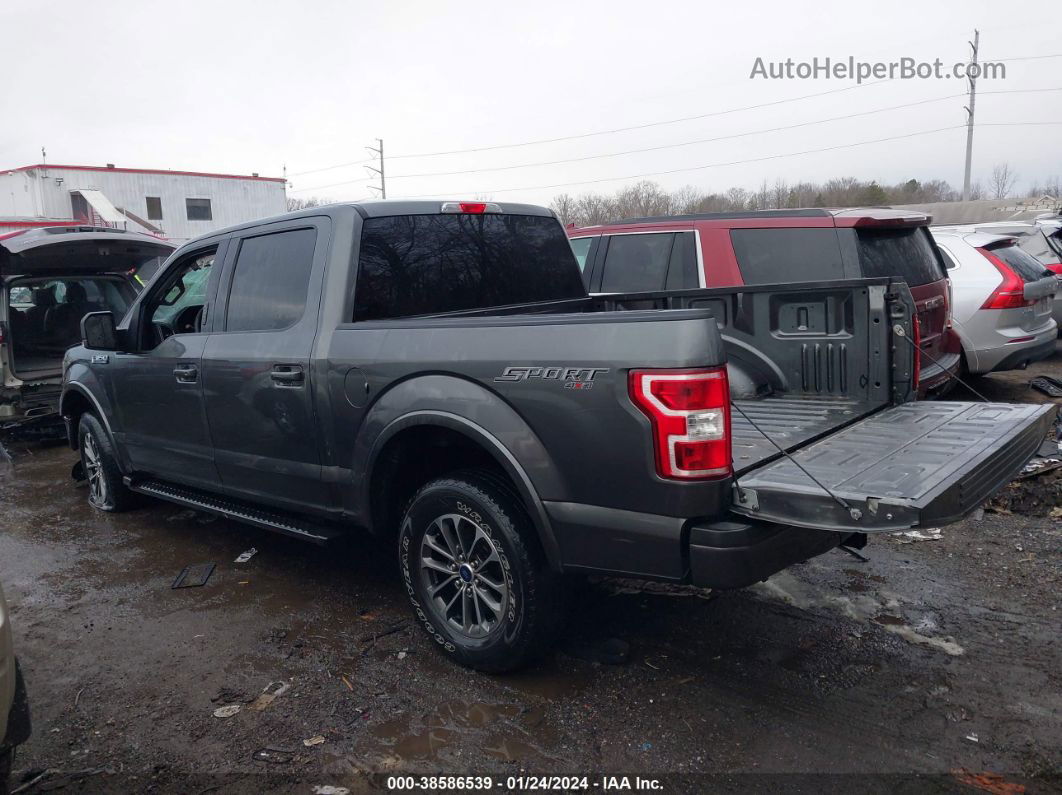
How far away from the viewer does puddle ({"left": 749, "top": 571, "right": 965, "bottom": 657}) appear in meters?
3.69

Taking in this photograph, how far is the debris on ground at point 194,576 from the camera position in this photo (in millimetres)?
4723

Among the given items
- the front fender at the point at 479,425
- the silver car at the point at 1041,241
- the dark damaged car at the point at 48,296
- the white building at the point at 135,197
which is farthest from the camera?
the white building at the point at 135,197

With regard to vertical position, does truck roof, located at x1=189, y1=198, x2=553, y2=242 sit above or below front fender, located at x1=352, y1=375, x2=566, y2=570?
above

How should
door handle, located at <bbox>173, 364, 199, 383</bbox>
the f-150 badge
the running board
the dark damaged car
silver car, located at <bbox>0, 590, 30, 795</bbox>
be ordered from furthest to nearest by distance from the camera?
the dark damaged car
door handle, located at <bbox>173, 364, 199, 383</bbox>
the running board
the f-150 badge
silver car, located at <bbox>0, 590, 30, 795</bbox>

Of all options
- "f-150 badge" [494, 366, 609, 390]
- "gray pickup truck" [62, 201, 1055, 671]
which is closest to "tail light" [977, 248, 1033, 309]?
"gray pickup truck" [62, 201, 1055, 671]

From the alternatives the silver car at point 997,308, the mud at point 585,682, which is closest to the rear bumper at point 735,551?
the mud at point 585,682

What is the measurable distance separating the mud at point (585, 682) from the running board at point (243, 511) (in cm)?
43

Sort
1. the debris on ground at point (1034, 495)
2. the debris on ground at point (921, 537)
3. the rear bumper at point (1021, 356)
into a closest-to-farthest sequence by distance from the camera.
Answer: the debris on ground at point (921, 537) → the debris on ground at point (1034, 495) → the rear bumper at point (1021, 356)

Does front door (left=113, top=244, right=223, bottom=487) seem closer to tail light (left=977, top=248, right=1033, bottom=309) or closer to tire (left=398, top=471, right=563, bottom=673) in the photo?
tire (left=398, top=471, right=563, bottom=673)

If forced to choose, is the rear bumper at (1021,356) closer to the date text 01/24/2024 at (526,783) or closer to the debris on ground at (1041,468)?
the debris on ground at (1041,468)

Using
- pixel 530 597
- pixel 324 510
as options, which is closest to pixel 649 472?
pixel 530 597

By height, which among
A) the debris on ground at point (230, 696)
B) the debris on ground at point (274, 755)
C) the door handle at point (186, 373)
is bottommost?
the debris on ground at point (274, 755)

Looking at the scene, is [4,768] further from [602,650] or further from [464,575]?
[602,650]

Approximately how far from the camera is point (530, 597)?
10.5ft
